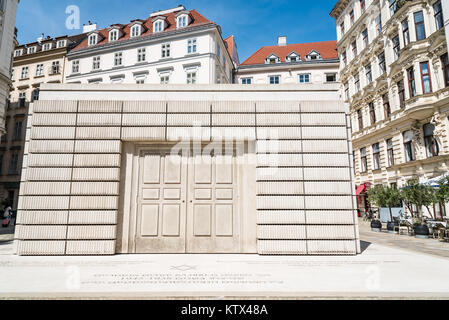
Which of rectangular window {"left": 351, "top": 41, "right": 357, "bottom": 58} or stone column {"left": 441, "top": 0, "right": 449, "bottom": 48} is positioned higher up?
rectangular window {"left": 351, "top": 41, "right": 357, "bottom": 58}

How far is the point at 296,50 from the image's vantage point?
48.5 meters

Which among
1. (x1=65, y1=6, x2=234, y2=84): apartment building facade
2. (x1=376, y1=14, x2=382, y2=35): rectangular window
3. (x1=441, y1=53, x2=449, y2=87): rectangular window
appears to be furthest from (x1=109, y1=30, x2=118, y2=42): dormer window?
(x1=441, y1=53, x2=449, y2=87): rectangular window

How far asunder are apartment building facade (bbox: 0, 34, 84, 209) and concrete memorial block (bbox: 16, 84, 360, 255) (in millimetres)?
35245

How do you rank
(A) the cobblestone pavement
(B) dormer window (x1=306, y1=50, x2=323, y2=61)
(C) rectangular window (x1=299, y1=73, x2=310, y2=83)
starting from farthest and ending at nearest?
(B) dormer window (x1=306, y1=50, x2=323, y2=61) < (C) rectangular window (x1=299, y1=73, x2=310, y2=83) < (A) the cobblestone pavement

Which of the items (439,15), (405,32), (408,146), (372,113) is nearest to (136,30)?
(405,32)

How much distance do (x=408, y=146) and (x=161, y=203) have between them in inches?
934

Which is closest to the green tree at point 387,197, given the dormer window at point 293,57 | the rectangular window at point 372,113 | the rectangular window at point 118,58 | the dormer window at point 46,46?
the rectangular window at point 372,113

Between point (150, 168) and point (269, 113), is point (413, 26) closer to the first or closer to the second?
point (269, 113)

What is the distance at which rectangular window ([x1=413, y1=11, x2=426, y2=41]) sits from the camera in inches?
862

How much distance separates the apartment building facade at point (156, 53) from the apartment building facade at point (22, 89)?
2.92m

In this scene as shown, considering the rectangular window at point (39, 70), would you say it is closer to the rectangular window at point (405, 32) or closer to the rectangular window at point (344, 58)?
the rectangular window at point (344, 58)

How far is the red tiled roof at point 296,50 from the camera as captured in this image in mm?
46281

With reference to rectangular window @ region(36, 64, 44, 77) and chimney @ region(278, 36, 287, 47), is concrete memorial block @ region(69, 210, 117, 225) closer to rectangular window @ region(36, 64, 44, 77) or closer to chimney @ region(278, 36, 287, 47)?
rectangular window @ region(36, 64, 44, 77)
